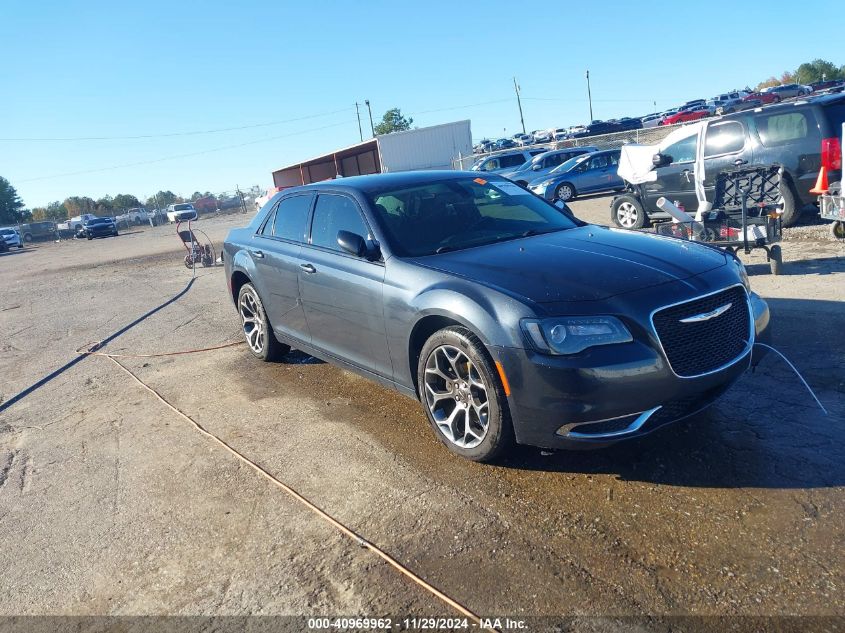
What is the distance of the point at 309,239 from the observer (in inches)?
213

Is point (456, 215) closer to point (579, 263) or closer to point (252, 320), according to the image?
point (579, 263)

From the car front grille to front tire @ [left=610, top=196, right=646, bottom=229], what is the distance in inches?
329

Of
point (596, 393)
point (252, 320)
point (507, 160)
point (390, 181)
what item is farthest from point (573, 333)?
point (507, 160)

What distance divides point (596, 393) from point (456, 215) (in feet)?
6.49

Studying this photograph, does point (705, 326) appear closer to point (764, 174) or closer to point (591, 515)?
point (591, 515)

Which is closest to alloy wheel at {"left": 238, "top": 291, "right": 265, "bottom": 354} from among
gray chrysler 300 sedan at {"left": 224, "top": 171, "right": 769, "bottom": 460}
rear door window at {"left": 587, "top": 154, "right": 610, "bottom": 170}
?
gray chrysler 300 sedan at {"left": 224, "top": 171, "right": 769, "bottom": 460}

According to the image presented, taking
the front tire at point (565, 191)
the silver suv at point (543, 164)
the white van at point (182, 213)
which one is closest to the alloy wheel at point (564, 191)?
the front tire at point (565, 191)

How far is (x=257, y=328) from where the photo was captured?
6.55 m

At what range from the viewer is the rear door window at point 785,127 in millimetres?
9867

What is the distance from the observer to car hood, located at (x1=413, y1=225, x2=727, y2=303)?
357cm

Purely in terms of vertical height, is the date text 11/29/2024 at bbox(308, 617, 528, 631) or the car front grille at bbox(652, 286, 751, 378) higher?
the car front grille at bbox(652, 286, 751, 378)

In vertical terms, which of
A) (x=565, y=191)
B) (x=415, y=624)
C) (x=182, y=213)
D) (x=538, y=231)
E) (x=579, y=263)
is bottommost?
(x=415, y=624)

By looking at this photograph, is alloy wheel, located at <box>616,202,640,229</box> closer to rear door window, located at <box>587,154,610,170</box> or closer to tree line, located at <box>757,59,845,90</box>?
rear door window, located at <box>587,154,610,170</box>

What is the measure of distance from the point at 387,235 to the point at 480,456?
1.61 metres
